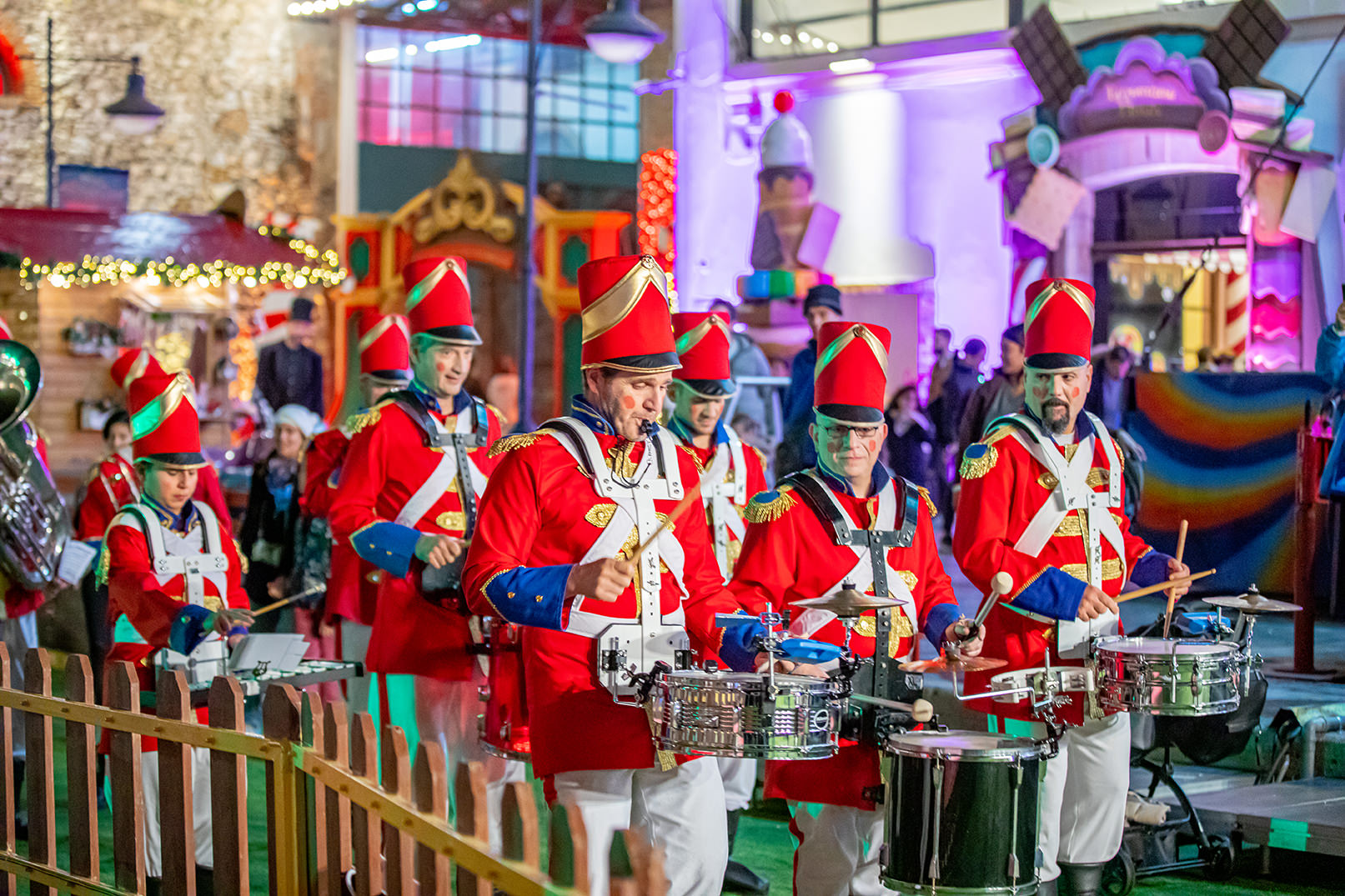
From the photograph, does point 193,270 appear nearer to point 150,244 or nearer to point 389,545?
point 150,244

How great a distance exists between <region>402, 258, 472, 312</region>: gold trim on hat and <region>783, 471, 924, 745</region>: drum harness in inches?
Result: 70.5

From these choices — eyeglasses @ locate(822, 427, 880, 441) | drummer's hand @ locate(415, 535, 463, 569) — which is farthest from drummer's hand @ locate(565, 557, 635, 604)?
drummer's hand @ locate(415, 535, 463, 569)

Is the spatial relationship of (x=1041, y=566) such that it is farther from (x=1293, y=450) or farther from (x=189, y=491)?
(x=1293, y=450)

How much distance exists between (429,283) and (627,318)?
201 cm

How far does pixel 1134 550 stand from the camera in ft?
17.6

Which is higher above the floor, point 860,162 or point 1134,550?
point 860,162

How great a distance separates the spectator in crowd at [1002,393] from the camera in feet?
34.2

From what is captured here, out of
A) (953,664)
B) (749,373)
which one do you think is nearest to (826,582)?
(953,664)

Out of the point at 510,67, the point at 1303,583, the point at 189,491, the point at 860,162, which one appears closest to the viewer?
the point at 189,491

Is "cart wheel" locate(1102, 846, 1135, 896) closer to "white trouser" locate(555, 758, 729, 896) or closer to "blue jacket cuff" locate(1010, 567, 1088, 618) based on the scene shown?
"blue jacket cuff" locate(1010, 567, 1088, 618)

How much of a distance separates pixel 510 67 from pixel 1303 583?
19529 millimetres

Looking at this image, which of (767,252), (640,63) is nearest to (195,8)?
(640,63)

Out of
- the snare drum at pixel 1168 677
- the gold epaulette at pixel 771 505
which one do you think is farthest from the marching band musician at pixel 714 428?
the snare drum at pixel 1168 677

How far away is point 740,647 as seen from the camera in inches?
160
